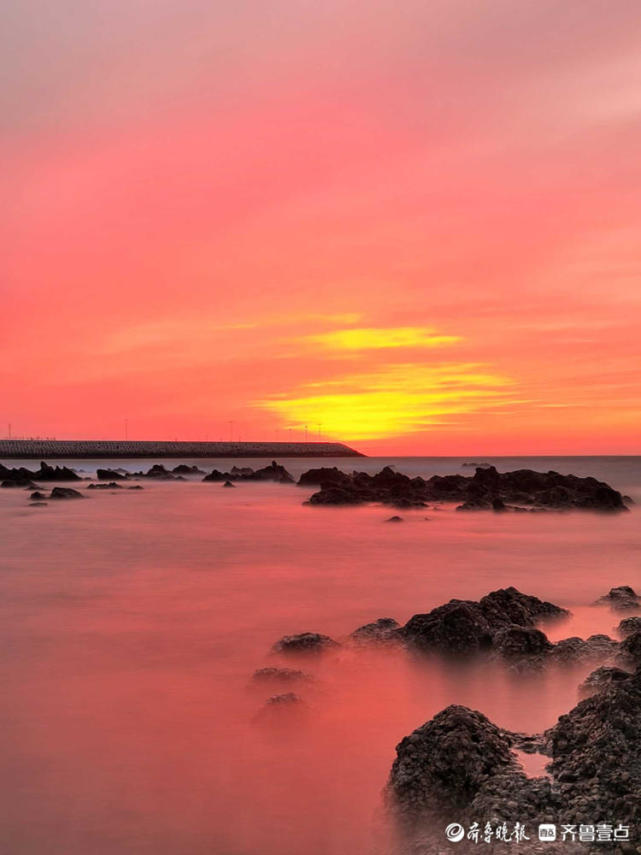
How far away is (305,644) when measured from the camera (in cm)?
787

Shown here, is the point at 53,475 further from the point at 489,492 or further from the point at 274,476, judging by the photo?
the point at 489,492

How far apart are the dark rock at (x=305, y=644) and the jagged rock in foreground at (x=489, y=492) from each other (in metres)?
19.4

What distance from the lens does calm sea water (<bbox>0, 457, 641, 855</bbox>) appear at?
14.2 ft

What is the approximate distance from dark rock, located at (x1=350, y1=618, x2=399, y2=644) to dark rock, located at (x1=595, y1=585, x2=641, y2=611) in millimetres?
3559

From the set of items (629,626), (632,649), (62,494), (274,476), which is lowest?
(62,494)

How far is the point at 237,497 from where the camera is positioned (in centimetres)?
3694

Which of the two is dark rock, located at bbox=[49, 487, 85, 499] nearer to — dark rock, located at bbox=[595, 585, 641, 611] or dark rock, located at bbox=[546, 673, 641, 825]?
dark rock, located at bbox=[595, 585, 641, 611]

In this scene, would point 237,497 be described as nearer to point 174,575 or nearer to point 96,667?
point 174,575

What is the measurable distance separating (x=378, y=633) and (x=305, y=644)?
86 cm

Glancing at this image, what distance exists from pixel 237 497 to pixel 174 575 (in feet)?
77.2

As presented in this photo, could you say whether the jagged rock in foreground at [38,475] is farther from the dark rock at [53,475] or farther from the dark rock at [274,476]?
the dark rock at [274,476]

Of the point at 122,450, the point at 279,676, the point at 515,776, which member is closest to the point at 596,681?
the point at 515,776

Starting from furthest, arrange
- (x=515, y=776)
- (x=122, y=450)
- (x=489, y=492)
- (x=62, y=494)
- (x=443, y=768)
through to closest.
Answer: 1. (x=122, y=450)
2. (x=62, y=494)
3. (x=489, y=492)
4. (x=443, y=768)
5. (x=515, y=776)

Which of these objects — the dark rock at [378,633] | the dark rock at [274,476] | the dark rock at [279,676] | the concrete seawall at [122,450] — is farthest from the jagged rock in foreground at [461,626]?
the concrete seawall at [122,450]
